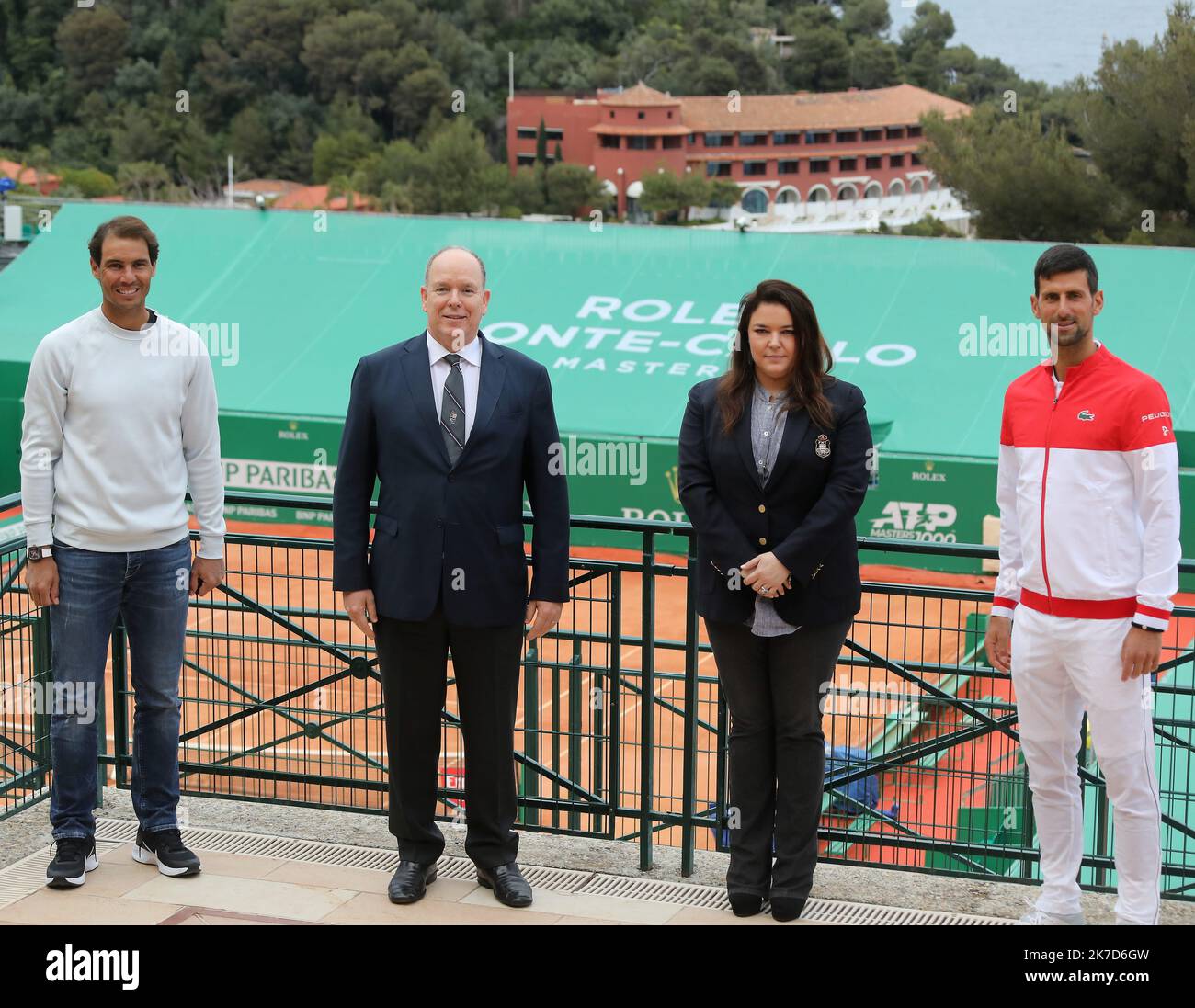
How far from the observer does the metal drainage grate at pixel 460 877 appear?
3771mm

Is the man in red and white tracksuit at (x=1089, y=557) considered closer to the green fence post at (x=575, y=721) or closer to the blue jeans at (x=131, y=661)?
the green fence post at (x=575, y=721)

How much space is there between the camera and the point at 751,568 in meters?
3.43

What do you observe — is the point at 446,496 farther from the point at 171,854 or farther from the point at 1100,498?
the point at 1100,498

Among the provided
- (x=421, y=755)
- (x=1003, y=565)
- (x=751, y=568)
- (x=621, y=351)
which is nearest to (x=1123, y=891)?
(x=1003, y=565)

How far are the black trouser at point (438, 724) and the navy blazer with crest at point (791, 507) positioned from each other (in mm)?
541

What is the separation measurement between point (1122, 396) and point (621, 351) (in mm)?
17260

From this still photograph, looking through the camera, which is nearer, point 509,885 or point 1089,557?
point 1089,557

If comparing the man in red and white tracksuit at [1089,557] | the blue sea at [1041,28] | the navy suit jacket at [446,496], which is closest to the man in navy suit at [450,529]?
the navy suit jacket at [446,496]

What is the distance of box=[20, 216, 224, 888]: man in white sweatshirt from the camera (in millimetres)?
3639

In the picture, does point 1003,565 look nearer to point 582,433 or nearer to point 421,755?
point 421,755

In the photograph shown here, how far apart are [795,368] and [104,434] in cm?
160

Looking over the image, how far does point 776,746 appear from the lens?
11.9ft

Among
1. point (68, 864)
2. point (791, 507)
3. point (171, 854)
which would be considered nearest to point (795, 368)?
point (791, 507)

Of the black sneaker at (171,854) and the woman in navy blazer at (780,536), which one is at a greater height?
the woman in navy blazer at (780,536)
